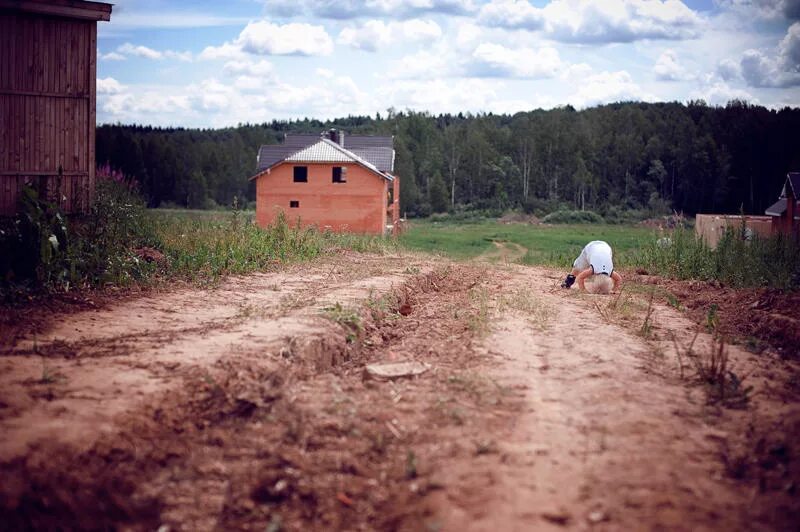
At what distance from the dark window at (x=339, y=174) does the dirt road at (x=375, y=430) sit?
3688cm

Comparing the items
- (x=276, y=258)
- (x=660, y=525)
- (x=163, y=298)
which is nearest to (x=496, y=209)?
(x=276, y=258)

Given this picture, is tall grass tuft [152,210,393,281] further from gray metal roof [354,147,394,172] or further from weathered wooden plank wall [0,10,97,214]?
gray metal roof [354,147,394,172]

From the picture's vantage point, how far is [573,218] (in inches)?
3123

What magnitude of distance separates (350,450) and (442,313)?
267 inches

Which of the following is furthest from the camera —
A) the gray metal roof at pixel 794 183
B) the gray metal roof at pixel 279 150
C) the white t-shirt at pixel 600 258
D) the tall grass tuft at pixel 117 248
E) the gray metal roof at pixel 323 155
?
the gray metal roof at pixel 279 150

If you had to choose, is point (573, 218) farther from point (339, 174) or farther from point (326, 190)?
point (326, 190)

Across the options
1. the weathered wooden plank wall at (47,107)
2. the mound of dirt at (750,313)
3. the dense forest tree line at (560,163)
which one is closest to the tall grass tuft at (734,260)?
the mound of dirt at (750,313)

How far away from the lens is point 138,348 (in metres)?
8.27

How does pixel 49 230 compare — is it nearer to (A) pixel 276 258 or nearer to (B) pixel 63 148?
(B) pixel 63 148

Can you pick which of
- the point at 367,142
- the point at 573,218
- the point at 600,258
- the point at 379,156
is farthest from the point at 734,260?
the point at 573,218

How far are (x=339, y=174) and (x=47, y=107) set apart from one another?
33.2 m

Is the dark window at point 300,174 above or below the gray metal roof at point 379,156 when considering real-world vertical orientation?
below

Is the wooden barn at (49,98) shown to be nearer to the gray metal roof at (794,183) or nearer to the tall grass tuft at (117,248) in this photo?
the tall grass tuft at (117,248)

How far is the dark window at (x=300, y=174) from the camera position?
4688 centimetres
